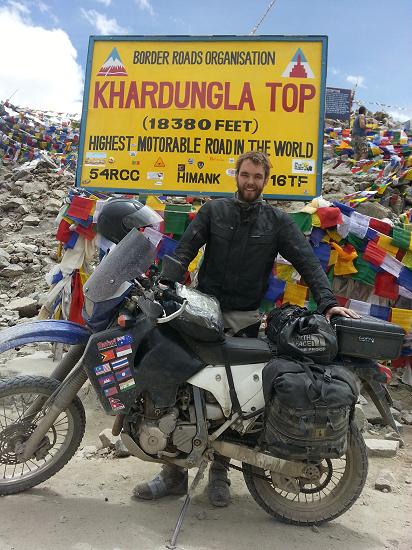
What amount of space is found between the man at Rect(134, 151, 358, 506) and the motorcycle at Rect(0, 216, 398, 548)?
459 mm

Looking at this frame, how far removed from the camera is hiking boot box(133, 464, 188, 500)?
3189mm

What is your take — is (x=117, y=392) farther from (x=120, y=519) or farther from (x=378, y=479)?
(x=378, y=479)

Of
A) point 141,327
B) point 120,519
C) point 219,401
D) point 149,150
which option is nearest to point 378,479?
point 219,401

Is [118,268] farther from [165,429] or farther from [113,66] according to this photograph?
[113,66]

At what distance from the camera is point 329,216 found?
183 inches

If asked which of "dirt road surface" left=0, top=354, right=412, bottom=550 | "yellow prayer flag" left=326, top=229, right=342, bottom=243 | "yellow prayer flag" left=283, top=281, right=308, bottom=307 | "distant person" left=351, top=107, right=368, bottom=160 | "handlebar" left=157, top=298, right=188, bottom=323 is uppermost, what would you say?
"distant person" left=351, top=107, right=368, bottom=160

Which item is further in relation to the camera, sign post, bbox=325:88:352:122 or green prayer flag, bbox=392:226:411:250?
sign post, bbox=325:88:352:122

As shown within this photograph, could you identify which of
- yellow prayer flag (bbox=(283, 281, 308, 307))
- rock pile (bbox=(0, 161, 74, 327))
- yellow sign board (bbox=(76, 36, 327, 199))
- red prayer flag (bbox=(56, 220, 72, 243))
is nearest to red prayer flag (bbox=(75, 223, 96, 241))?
red prayer flag (bbox=(56, 220, 72, 243))

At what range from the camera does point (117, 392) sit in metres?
2.83

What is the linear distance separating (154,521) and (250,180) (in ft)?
7.17

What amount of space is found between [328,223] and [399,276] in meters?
0.83

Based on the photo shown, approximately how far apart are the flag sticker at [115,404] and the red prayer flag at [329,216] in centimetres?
267

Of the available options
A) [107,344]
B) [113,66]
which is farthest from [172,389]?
[113,66]

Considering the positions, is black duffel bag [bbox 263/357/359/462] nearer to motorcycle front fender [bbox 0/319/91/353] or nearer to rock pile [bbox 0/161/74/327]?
motorcycle front fender [bbox 0/319/91/353]
